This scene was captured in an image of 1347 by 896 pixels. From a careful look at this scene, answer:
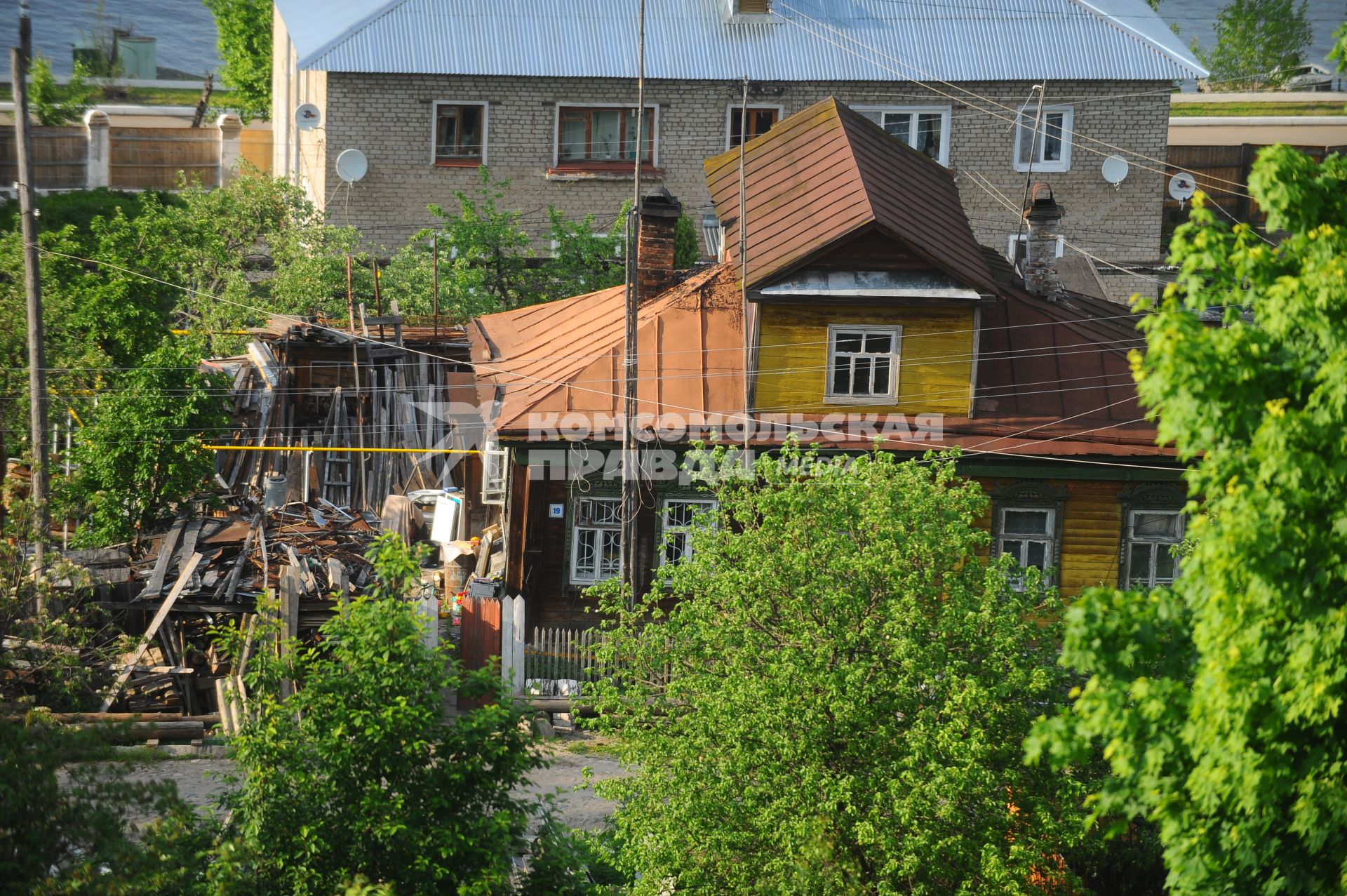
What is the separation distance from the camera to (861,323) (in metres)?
22.1

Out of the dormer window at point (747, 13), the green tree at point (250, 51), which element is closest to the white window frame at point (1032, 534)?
the dormer window at point (747, 13)

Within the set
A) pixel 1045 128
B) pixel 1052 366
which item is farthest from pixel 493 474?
pixel 1045 128

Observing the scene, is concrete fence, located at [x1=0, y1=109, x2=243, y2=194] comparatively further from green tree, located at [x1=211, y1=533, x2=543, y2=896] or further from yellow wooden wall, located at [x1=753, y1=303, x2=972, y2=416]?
green tree, located at [x1=211, y1=533, x2=543, y2=896]

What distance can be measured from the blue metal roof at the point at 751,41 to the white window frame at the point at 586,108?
2.80 ft

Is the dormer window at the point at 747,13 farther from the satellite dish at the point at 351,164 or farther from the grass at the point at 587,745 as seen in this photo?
the grass at the point at 587,745

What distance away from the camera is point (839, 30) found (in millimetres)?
35250

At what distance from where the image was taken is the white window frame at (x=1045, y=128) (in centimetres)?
3488

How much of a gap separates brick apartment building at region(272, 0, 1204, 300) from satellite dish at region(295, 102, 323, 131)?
222mm

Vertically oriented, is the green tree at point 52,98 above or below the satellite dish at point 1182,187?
above

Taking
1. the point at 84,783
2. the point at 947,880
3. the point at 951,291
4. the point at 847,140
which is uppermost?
the point at 847,140

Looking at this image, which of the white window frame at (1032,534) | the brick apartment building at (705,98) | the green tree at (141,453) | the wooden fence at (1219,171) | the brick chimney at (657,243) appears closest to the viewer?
the green tree at (141,453)

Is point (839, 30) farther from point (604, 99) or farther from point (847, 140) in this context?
point (847, 140)

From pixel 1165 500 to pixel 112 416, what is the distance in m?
16.7

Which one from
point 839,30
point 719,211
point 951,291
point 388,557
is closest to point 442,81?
point 839,30
